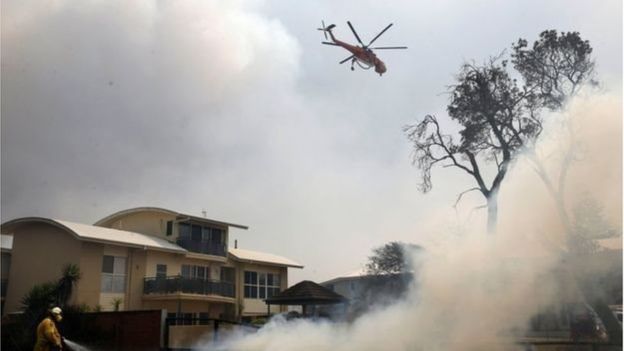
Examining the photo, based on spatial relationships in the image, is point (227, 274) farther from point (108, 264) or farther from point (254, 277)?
point (108, 264)

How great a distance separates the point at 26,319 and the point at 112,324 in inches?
200

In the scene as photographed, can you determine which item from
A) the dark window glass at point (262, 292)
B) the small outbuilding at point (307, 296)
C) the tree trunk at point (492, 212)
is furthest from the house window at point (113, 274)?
the tree trunk at point (492, 212)

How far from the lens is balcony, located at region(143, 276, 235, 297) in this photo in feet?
106

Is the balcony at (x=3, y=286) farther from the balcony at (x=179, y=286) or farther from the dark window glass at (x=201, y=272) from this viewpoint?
the dark window glass at (x=201, y=272)

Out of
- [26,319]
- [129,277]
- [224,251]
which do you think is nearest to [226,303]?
[224,251]

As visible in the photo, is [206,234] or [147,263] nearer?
[147,263]

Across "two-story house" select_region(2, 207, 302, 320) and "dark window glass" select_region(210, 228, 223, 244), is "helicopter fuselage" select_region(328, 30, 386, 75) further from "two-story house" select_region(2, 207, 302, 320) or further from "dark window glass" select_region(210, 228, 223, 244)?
"dark window glass" select_region(210, 228, 223, 244)

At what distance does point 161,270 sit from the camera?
33750 mm

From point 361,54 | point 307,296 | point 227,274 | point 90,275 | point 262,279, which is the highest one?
point 361,54

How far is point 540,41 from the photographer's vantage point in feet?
74.1

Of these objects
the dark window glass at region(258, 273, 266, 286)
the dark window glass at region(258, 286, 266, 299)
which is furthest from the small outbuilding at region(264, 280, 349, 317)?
the dark window glass at region(258, 273, 266, 286)

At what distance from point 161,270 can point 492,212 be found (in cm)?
2016

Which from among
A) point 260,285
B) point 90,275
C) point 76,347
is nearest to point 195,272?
point 260,285

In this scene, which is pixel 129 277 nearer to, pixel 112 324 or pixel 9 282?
pixel 9 282
